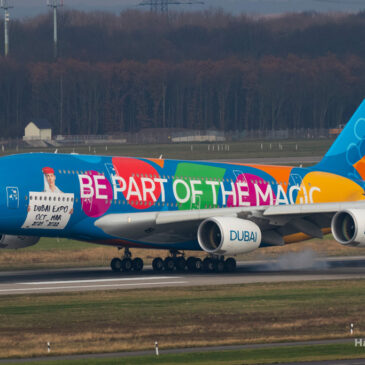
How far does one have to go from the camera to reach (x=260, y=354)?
25188 millimetres

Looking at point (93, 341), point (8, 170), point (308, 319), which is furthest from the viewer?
point (8, 170)

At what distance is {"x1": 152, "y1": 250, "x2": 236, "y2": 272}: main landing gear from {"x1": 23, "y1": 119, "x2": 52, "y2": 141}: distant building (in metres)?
98.4

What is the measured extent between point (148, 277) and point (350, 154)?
44.5 ft

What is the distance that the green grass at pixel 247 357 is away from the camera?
79.4ft

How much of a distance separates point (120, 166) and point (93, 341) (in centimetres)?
1752

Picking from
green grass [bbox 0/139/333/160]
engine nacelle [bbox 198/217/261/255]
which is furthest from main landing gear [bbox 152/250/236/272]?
green grass [bbox 0/139/333/160]

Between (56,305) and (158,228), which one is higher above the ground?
(158,228)

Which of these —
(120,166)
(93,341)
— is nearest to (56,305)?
(93,341)

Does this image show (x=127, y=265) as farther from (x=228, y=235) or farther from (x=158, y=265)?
(x=228, y=235)

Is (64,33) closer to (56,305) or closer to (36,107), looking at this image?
(36,107)

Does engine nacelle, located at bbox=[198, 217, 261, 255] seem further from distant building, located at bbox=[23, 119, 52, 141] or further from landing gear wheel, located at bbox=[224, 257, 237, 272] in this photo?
distant building, located at bbox=[23, 119, 52, 141]

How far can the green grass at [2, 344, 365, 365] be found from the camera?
79.4 ft

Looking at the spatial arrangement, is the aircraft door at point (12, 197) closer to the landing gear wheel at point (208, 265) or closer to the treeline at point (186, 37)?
the landing gear wheel at point (208, 265)

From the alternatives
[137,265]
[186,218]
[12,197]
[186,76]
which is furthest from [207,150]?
[12,197]
